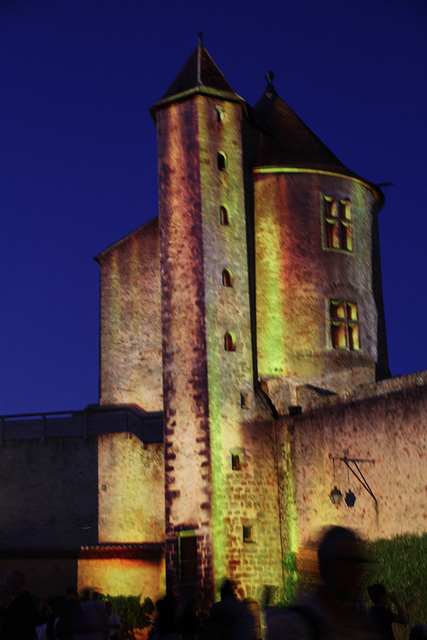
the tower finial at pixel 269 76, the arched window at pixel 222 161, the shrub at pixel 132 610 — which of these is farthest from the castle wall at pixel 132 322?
the shrub at pixel 132 610

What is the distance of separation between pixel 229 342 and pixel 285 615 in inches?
745

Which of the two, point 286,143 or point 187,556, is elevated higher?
point 286,143

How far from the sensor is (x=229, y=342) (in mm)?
23562

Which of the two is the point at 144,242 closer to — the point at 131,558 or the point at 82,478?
the point at 82,478

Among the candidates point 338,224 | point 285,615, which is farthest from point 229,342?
point 285,615

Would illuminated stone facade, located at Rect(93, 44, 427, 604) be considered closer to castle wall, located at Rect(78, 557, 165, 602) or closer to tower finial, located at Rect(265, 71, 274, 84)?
castle wall, located at Rect(78, 557, 165, 602)

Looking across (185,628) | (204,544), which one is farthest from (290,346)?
(185,628)

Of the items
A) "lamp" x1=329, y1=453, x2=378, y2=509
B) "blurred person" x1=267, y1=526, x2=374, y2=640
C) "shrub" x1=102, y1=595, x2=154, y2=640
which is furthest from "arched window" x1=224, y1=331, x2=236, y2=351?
"blurred person" x1=267, y1=526, x2=374, y2=640

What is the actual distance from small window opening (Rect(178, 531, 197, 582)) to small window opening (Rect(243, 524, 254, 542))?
1.21 m

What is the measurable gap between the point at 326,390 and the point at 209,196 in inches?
239

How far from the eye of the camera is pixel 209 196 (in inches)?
948

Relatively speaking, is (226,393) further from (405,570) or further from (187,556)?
(405,570)

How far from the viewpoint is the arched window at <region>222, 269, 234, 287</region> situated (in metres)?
23.8

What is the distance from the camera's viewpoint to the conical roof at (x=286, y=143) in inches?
1057
